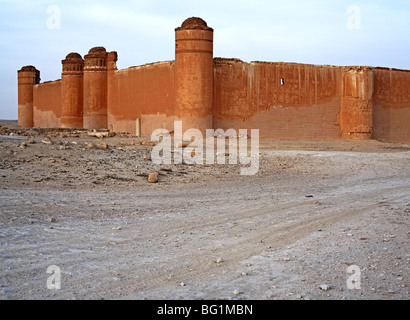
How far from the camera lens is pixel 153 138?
19859 mm

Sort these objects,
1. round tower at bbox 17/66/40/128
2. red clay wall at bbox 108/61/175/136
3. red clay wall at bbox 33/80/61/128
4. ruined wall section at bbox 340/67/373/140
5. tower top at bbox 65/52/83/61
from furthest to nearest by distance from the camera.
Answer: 1. round tower at bbox 17/66/40/128
2. red clay wall at bbox 33/80/61/128
3. tower top at bbox 65/52/83/61
4. ruined wall section at bbox 340/67/373/140
5. red clay wall at bbox 108/61/175/136

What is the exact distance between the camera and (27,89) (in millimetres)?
36000

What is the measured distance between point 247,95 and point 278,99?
1356mm

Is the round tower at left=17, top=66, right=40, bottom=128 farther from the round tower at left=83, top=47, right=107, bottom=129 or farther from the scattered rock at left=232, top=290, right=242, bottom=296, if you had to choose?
the scattered rock at left=232, top=290, right=242, bottom=296

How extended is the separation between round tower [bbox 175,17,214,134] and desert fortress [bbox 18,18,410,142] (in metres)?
0.04

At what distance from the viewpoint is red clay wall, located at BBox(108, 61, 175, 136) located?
2033 centimetres

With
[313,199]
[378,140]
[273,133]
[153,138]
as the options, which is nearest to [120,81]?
[153,138]

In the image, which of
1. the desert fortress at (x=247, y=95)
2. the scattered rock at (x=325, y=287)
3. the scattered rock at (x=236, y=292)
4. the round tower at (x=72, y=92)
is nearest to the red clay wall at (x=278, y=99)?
the desert fortress at (x=247, y=95)

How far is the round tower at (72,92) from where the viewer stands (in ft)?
96.6

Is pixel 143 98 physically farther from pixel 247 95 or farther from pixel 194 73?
pixel 247 95

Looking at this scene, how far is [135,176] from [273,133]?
11024 mm

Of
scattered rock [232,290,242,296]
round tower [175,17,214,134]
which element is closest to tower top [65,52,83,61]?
round tower [175,17,214,134]

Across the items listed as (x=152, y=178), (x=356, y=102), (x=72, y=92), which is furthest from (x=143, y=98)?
(x=152, y=178)

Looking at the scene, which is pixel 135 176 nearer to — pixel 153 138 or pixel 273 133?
pixel 153 138
